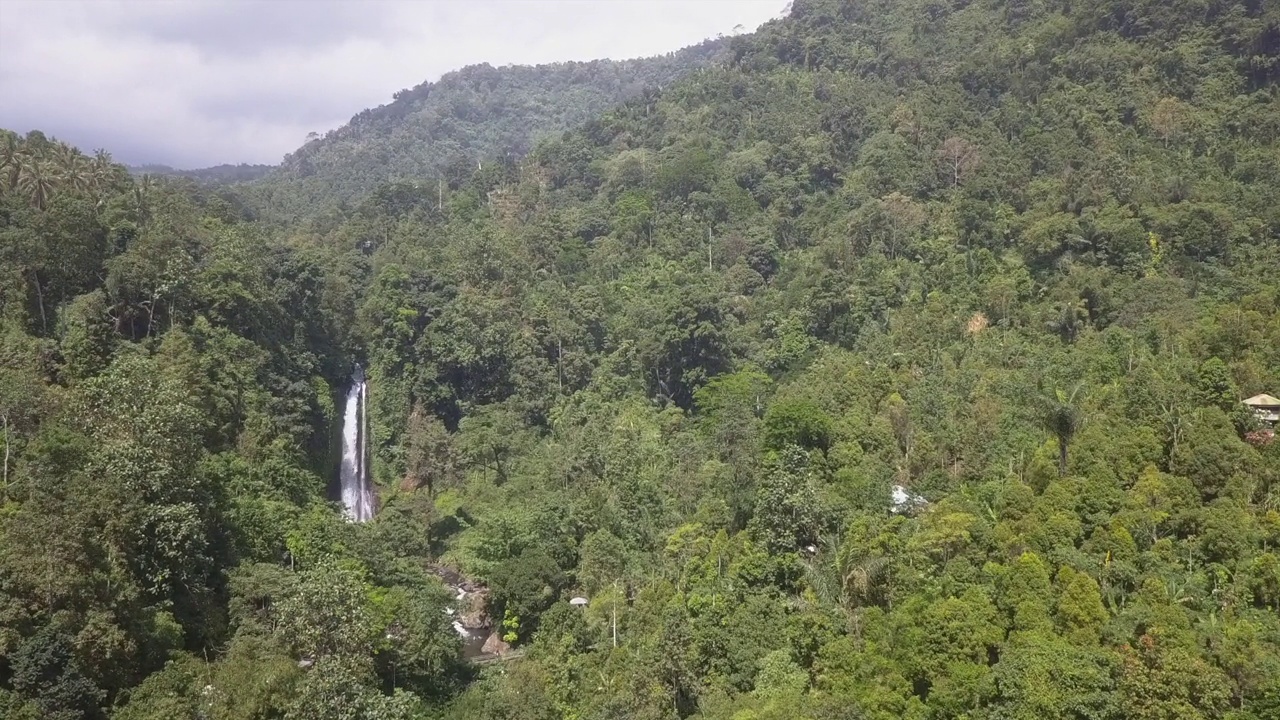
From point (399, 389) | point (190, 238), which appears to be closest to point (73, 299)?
point (190, 238)

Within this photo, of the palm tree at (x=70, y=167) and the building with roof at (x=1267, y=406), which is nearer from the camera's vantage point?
the building with roof at (x=1267, y=406)

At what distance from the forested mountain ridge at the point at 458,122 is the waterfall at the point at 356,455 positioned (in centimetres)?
4739

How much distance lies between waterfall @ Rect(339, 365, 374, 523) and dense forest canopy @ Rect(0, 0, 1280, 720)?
142 cm

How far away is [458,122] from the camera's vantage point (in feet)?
441

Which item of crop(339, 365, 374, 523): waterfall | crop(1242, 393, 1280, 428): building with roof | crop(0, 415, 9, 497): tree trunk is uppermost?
crop(0, 415, 9, 497): tree trunk

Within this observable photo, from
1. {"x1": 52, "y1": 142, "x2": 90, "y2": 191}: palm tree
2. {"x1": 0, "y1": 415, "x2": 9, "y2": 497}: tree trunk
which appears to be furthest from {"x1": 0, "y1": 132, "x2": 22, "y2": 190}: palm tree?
{"x1": 0, "y1": 415, "x2": 9, "y2": 497}: tree trunk

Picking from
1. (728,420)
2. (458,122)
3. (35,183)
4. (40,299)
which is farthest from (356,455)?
(458,122)

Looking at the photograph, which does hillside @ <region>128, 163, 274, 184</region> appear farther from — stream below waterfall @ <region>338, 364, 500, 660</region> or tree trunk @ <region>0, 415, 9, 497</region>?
tree trunk @ <region>0, 415, 9, 497</region>

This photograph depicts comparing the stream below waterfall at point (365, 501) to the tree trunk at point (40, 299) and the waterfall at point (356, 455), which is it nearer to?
the waterfall at point (356, 455)

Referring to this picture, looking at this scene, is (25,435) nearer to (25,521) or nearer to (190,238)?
(25,521)

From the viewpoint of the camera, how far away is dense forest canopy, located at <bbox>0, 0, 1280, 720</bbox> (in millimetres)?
19859

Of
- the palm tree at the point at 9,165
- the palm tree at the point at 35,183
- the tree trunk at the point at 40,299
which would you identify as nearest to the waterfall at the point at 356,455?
the tree trunk at the point at 40,299

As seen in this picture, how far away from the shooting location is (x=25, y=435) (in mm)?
25109

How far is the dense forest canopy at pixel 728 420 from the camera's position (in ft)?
65.2
